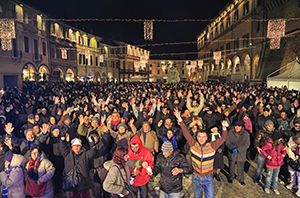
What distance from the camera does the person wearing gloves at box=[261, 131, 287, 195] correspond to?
496 cm

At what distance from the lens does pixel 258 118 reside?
24.0ft

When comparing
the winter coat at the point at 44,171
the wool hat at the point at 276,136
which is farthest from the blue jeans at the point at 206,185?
the winter coat at the point at 44,171

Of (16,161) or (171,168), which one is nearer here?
(171,168)

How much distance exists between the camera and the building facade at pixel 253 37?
22108 millimetres

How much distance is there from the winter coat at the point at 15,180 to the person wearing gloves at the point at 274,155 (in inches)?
203

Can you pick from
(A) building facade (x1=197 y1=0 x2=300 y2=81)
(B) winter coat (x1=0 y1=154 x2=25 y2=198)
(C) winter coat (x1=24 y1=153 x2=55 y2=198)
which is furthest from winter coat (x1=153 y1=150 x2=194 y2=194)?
(A) building facade (x1=197 y1=0 x2=300 y2=81)

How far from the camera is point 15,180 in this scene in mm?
3908

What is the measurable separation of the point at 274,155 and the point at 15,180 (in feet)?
17.8

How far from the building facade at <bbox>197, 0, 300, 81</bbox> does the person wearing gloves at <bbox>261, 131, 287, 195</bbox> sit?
1754 centimetres

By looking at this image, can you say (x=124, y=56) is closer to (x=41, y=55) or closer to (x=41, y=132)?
(x=41, y=55)

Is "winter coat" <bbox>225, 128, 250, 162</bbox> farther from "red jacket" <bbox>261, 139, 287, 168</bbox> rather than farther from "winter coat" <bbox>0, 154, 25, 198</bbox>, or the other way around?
"winter coat" <bbox>0, 154, 25, 198</bbox>

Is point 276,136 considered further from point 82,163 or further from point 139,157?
point 82,163

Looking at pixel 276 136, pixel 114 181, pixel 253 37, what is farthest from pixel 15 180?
pixel 253 37

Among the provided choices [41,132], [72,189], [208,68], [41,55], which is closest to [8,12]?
[41,55]
